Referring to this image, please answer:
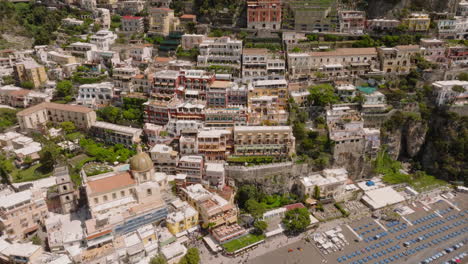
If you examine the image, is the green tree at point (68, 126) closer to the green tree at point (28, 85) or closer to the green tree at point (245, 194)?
the green tree at point (28, 85)

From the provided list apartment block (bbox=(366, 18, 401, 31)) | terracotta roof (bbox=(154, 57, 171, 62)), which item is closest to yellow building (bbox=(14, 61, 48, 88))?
terracotta roof (bbox=(154, 57, 171, 62))

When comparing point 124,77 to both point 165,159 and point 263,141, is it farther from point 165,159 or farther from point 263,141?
point 263,141

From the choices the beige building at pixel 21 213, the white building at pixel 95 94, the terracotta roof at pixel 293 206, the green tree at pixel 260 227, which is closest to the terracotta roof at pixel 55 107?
the white building at pixel 95 94

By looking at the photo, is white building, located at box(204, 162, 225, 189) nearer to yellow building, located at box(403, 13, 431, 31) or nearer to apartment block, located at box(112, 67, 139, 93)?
apartment block, located at box(112, 67, 139, 93)

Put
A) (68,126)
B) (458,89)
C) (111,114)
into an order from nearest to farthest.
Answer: (68,126) < (111,114) < (458,89)

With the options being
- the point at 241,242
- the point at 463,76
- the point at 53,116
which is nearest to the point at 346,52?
the point at 463,76

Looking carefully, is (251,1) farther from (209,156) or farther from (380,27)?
(209,156)

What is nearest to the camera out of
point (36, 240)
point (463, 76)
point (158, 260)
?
point (158, 260)

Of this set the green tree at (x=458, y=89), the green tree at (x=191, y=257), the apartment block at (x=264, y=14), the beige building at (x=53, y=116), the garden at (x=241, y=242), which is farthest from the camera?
the apartment block at (x=264, y=14)
